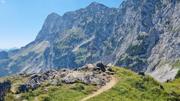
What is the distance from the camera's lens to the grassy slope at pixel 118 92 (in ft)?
481

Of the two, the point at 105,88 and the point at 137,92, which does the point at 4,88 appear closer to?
the point at 105,88

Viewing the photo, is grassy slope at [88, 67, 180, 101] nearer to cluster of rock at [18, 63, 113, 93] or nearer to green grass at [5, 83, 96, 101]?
green grass at [5, 83, 96, 101]

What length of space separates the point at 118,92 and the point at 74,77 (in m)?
27.3

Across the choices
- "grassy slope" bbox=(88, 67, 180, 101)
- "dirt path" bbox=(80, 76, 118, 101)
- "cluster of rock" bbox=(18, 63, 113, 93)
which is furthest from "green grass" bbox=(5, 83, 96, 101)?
"grassy slope" bbox=(88, 67, 180, 101)

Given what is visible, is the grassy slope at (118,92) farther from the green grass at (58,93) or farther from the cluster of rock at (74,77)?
the cluster of rock at (74,77)

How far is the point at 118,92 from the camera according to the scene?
150 meters

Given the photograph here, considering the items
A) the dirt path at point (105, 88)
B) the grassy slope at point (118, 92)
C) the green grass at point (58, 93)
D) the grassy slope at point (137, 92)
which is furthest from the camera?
the dirt path at point (105, 88)

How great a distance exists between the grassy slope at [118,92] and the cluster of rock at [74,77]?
5051mm

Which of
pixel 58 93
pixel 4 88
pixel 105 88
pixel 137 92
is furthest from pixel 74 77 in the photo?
pixel 4 88

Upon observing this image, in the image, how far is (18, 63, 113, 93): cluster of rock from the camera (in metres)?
168

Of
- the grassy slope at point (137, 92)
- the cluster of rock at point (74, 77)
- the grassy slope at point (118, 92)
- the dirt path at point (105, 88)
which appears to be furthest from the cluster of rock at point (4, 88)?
the grassy slope at point (137, 92)

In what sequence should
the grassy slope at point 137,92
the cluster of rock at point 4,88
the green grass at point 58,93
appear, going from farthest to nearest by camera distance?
the cluster of rock at point 4,88, the green grass at point 58,93, the grassy slope at point 137,92

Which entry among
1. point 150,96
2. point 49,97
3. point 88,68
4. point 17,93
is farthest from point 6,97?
point 150,96

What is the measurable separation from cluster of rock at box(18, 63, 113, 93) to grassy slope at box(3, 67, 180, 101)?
16.6 feet
